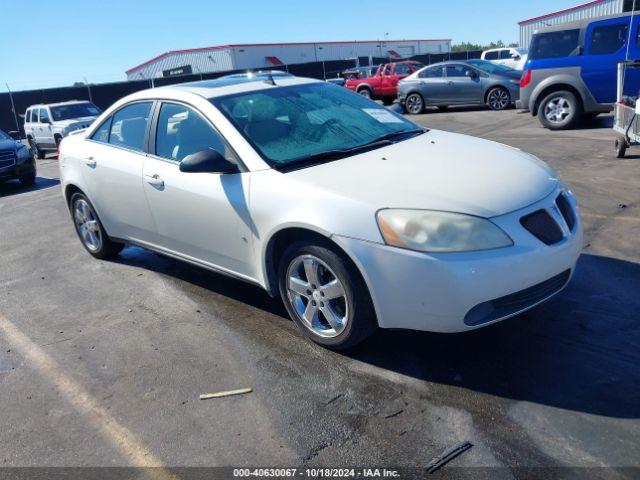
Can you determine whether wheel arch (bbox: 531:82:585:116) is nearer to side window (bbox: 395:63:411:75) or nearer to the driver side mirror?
the driver side mirror

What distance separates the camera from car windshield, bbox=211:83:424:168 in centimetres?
385

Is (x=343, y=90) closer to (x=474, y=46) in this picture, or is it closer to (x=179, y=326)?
(x=179, y=326)

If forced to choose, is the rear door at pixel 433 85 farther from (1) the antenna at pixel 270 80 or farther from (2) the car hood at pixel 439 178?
(2) the car hood at pixel 439 178

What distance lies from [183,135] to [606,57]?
9220 mm

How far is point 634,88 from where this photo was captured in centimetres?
1027

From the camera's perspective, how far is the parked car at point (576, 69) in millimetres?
10422

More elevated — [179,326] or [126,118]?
[126,118]

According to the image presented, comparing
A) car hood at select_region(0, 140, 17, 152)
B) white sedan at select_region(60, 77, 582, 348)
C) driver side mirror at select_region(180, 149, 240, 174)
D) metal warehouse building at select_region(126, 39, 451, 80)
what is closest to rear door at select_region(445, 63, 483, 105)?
car hood at select_region(0, 140, 17, 152)

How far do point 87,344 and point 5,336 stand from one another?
79 cm

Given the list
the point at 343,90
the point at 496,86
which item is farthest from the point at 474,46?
the point at 343,90

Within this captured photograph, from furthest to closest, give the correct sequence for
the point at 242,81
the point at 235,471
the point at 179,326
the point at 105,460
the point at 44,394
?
the point at 242,81, the point at 179,326, the point at 44,394, the point at 105,460, the point at 235,471

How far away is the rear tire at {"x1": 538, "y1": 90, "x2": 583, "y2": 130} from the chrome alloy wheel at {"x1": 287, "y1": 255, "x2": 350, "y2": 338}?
948 cm

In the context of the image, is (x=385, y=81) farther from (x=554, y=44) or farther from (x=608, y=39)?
(x=608, y=39)

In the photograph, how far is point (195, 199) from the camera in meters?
4.01
